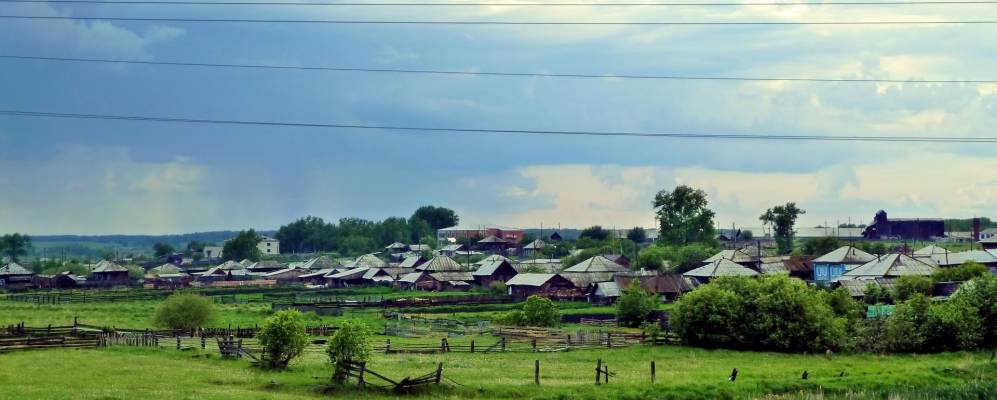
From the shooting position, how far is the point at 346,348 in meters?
41.5

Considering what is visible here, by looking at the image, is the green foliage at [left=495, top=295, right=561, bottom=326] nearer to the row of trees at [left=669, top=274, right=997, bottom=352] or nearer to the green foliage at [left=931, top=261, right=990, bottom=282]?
the row of trees at [left=669, top=274, right=997, bottom=352]

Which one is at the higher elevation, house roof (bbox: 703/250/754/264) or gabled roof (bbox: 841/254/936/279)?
house roof (bbox: 703/250/754/264)

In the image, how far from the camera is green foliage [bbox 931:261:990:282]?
279ft

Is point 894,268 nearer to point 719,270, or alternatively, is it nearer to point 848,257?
→ point 719,270

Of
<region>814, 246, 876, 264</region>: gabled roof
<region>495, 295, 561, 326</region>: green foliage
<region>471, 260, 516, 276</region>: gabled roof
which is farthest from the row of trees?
<region>471, 260, 516, 276</region>: gabled roof

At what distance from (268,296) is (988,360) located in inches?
3225

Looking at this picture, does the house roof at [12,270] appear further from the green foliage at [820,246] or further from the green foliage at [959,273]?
the green foliage at [959,273]

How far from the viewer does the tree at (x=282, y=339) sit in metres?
45.0

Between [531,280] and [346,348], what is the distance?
78.1 m

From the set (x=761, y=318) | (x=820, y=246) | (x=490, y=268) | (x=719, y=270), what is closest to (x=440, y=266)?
(x=490, y=268)

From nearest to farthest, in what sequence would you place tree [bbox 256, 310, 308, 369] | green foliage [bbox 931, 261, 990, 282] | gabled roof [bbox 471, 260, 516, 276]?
tree [bbox 256, 310, 308, 369], green foliage [bbox 931, 261, 990, 282], gabled roof [bbox 471, 260, 516, 276]

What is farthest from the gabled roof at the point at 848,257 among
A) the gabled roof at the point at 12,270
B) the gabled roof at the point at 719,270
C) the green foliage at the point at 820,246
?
the gabled roof at the point at 12,270

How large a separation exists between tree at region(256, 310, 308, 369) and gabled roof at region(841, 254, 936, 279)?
64106 millimetres

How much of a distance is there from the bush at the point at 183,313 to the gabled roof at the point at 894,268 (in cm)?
5856
